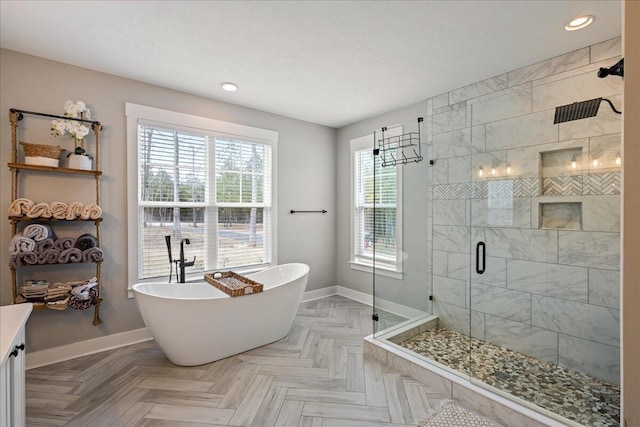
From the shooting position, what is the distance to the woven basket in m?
2.38

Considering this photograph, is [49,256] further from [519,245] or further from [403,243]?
[519,245]

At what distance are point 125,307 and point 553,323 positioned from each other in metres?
3.92

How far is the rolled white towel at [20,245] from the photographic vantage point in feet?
7.48

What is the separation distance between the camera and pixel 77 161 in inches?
101

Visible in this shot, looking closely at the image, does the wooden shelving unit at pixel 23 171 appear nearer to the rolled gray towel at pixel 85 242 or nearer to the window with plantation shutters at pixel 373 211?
the rolled gray towel at pixel 85 242

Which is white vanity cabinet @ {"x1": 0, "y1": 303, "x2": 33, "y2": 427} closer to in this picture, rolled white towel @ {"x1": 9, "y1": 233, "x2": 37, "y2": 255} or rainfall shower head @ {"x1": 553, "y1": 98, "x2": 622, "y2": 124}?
rolled white towel @ {"x1": 9, "y1": 233, "x2": 37, "y2": 255}

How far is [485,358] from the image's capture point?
2592 millimetres

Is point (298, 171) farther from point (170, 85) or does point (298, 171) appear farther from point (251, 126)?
point (170, 85)

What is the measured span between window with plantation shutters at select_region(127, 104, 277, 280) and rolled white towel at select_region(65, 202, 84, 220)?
500 mm

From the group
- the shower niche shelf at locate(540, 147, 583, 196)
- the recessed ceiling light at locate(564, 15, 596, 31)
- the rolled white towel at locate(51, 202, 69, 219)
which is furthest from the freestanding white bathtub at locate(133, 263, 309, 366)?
the recessed ceiling light at locate(564, 15, 596, 31)

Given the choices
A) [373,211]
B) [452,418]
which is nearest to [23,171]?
[373,211]

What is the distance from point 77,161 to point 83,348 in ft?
5.54

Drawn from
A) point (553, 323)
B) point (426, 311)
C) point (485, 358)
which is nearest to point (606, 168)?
point (553, 323)

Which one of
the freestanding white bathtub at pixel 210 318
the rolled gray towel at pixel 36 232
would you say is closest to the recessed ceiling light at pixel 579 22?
the freestanding white bathtub at pixel 210 318
